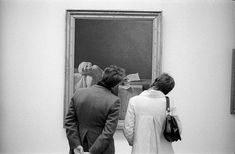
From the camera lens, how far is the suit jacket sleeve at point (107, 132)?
3.70 metres

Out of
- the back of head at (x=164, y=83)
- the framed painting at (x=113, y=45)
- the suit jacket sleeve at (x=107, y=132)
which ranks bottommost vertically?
the suit jacket sleeve at (x=107, y=132)

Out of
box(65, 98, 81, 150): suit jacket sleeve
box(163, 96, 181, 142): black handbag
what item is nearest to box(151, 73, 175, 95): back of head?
box(163, 96, 181, 142): black handbag

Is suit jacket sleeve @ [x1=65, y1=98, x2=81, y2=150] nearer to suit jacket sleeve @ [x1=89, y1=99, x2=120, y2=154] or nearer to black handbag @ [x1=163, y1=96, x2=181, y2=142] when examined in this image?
suit jacket sleeve @ [x1=89, y1=99, x2=120, y2=154]

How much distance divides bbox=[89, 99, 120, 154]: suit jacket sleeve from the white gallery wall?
229 centimetres

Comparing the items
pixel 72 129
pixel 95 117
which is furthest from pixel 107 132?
pixel 72 129

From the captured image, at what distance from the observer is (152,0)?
232 inches

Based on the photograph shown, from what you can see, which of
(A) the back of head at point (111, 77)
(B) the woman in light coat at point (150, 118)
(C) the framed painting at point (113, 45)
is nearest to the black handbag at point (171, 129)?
(B) the woman in light coat at point (150, 118)

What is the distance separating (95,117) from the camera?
3723 mm

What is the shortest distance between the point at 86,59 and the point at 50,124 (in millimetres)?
1285

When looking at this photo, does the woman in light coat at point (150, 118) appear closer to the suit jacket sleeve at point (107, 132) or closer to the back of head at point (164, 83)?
the back of head at point (164, 83)

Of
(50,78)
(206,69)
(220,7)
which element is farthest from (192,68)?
(50,78)

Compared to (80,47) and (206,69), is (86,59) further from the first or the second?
(206,69)

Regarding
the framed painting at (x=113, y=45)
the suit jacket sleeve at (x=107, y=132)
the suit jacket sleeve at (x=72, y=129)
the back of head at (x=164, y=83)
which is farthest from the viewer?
the framed painting at (x=113, y=45)

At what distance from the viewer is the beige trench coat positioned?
391 centimetres
